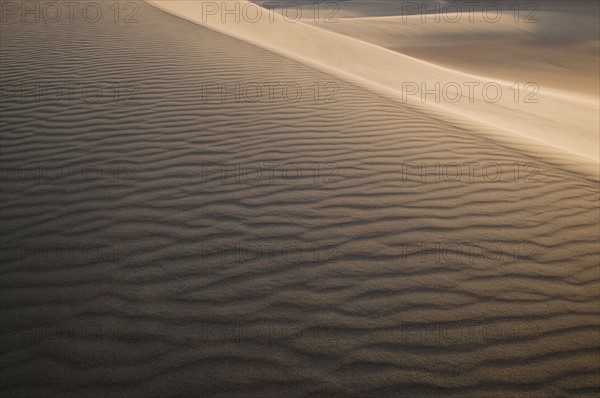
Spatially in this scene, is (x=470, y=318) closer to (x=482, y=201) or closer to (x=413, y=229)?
(x=413, y=229)

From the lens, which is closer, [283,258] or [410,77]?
[283,258]

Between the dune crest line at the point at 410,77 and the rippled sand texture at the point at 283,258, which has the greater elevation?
the dune crest line at the point at 410,77

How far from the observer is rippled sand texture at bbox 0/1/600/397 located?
2.49 metres

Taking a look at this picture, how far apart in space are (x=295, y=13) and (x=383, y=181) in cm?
2659

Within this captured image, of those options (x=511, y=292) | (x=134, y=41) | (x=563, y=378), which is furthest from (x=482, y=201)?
(x=134, y=41)

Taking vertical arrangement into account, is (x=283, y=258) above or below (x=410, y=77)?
below

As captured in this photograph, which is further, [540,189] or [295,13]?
[295,13]

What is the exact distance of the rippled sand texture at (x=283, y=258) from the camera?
2.49 metres

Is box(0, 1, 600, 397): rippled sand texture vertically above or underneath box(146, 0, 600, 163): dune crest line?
underneath

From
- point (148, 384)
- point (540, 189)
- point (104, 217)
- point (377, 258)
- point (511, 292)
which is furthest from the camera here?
point (540, 189)

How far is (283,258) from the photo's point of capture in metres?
3.24

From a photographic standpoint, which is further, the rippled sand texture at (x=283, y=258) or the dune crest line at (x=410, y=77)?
the dune crest line at (x=410, y=77)

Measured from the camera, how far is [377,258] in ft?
10.8

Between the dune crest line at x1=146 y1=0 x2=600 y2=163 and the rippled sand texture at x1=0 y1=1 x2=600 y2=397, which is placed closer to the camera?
the rippled sand texture at x1=0 y1=1 x2=600 y2=397
